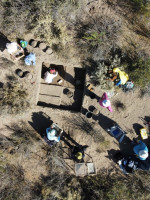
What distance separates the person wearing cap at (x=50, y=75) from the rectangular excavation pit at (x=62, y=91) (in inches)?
13.4

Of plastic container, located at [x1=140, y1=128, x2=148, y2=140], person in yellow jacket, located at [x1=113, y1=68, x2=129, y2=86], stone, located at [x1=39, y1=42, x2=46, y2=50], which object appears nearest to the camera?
person in yellow jacket, located at [x1=113, y1=68, x2=129, y2=86]

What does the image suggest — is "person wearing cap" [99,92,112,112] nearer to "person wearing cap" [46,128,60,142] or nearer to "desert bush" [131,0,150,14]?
"person wearing cap" [46,128,60,142]

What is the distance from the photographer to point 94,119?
6.76 meters

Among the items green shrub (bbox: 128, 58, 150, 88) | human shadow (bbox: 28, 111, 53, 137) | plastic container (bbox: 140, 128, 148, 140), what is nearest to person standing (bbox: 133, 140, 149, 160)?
plastic container (bbox: 140, 128, 148, 140)

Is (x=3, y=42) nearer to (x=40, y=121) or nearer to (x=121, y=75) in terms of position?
(x=40, y=121)

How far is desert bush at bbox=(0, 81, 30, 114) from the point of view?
250 inches

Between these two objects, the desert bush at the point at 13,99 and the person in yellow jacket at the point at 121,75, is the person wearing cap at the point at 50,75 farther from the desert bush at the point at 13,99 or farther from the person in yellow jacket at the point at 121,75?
the person in yellow jacket at the point at 121,75

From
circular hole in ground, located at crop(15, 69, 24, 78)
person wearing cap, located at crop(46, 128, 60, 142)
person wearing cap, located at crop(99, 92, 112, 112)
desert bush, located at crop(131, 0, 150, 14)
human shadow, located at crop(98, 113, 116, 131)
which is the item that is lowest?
person wearing cap, located at crop(46, 128, 60, 142)

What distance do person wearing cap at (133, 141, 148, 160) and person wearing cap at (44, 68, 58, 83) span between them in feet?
13.9

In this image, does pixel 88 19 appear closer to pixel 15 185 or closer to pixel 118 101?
pixel 118 101

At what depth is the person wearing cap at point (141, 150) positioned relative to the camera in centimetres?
618

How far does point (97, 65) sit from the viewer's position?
6.59 m

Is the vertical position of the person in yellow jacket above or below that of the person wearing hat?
above

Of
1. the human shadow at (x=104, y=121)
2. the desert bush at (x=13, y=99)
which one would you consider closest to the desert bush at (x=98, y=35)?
the human shadow at (x=104, y=121)
